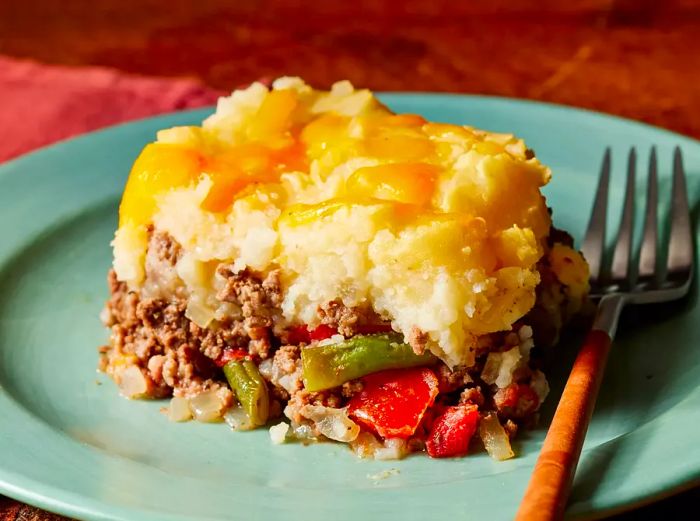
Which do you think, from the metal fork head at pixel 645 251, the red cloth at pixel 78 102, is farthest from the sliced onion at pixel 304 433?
the red cloth at pixel 78 102

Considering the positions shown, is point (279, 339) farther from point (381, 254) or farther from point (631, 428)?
point (631, 428)

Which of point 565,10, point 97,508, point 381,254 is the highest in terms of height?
point 381,254

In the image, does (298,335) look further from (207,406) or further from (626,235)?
(626,235)

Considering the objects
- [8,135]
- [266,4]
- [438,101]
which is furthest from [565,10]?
[8,135]

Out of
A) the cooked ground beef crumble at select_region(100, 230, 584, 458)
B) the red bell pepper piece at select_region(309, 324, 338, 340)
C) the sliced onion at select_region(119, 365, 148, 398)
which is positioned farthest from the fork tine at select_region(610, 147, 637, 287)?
the sliced onion at select_region(119, 365, 148, 398)

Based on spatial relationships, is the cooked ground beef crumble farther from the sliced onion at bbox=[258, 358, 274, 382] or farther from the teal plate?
the teal plate
